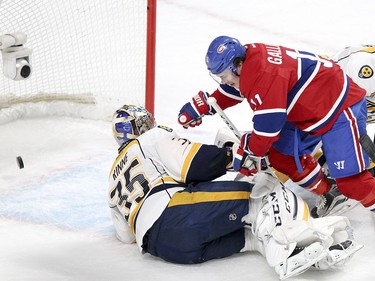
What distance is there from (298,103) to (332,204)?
0.46 m

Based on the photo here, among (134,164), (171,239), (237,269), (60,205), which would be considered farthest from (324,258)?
(60,205)

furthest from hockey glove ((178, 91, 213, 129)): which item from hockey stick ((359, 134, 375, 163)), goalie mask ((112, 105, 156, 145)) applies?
hockey stick ((359, 134, 375, 163))

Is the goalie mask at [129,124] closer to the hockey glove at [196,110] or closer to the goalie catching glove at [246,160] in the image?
the hockey glove at [196,110]

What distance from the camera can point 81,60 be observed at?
4348 millimetres

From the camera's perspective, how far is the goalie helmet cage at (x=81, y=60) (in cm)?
416

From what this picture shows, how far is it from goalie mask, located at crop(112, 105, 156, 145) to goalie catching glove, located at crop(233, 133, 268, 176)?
36cm

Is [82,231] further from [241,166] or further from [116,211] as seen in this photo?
[241,166]

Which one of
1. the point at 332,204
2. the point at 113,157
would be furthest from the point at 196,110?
the point at 113,157

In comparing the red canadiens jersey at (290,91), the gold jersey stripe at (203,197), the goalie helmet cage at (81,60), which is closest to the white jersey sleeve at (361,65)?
the red canadiens jersey at (290,91)

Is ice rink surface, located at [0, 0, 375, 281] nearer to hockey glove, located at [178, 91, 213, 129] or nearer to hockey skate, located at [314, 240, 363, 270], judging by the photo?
hockey skate, located at [314, 240, 363, 270]

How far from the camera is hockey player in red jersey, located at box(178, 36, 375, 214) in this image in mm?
2832

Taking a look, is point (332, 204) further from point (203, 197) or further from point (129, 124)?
point (129, 124)

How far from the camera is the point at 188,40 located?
5375 mm

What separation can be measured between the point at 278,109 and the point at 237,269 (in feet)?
1.69
